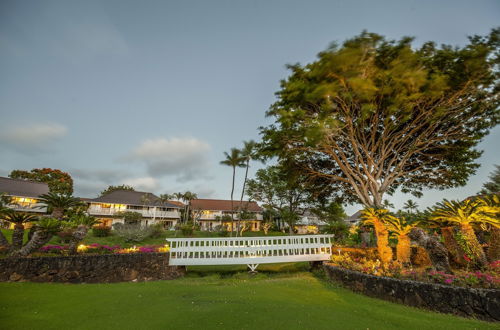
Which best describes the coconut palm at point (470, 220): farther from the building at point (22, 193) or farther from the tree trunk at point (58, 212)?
the building at point (22, 193)

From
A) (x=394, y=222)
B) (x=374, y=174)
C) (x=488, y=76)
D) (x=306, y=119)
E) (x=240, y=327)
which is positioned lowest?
(x=240, y=327)

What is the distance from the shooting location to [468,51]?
28.2ft

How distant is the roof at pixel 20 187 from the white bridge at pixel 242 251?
123 feet

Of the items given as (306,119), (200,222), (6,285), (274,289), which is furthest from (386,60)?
(200,222)

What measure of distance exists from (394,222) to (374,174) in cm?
371

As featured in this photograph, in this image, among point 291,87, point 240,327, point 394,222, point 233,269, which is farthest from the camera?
point 233,269

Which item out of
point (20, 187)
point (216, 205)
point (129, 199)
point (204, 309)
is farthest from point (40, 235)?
point (216, 205)

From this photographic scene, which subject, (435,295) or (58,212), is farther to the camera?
(58,212)

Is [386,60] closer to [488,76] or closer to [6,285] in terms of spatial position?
[488,76]

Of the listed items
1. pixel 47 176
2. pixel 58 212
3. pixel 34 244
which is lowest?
pixel 34 244

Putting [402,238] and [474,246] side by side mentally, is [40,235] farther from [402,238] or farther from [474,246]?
[474,246]

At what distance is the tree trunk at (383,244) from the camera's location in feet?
27.9

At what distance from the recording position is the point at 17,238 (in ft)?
30.2

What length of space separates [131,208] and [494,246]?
145 ft
